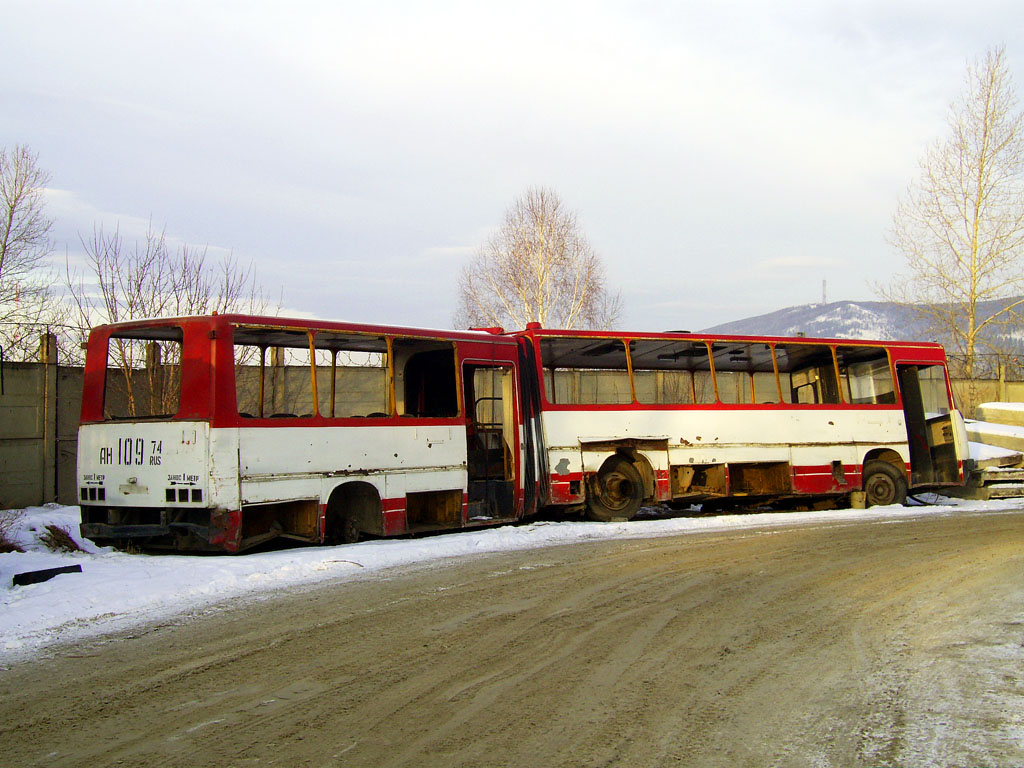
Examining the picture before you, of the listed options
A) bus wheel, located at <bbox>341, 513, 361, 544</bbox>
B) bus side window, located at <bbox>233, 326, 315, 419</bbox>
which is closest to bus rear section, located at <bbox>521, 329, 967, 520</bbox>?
bus wheel, located at <bbox>341, 513, 361, 544</bbox>

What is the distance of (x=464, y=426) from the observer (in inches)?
521

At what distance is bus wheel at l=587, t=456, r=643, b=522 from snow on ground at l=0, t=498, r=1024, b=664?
62 centimetres

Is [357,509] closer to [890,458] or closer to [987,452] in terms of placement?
[890,458]

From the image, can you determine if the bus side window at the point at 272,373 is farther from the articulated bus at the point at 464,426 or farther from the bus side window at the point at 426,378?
the bus side window at the point at 426,378

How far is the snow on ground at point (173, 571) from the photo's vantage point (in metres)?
7.54

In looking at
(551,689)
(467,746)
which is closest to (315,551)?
(551,689)

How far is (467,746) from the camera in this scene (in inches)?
175

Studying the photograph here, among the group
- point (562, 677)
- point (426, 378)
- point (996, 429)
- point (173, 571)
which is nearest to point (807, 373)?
point (996, 429)

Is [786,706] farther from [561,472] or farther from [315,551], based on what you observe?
[561,472]

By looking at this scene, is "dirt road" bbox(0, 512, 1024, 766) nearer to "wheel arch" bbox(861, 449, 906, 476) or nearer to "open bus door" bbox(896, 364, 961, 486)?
"wheel arch" bbox(861, 449, 906, 476)

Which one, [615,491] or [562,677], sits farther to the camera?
[615,491]

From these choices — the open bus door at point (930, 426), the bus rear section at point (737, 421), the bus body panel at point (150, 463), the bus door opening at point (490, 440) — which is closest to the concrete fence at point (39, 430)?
the bus body panel at point (150, 463)

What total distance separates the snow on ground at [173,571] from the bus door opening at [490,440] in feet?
1.51

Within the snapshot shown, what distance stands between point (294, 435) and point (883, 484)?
1186cm
